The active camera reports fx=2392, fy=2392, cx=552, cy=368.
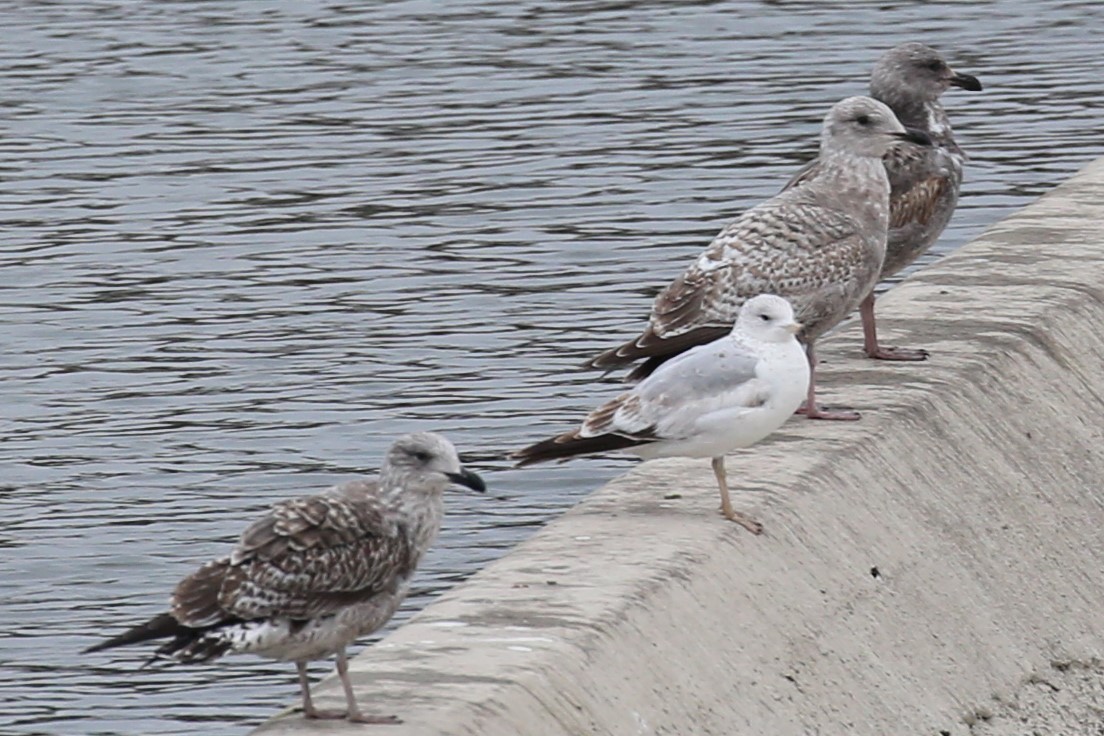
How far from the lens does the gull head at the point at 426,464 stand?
622cm

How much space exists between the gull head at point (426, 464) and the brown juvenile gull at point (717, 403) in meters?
1.04

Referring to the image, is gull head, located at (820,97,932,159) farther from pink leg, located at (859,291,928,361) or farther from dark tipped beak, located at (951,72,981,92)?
dark tipped beak, located at (951,72,981,92)

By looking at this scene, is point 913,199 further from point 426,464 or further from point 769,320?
point 426,464

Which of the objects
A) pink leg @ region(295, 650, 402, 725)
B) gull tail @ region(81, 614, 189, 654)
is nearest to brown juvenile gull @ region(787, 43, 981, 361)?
pink leg @ region(295, 650, 402, 725)

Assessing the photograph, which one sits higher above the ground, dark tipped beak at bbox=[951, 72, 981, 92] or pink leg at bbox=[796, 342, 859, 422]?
dark tipped beak at bbox=[951, 72, 981, 92]

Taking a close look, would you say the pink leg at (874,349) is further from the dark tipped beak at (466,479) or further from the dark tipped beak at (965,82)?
the dark tipped beak at (466,479)

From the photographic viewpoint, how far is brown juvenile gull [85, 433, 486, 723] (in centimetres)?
589

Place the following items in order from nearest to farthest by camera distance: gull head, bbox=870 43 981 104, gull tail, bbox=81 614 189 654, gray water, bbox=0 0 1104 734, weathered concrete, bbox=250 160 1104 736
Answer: gull tail, bbox=81 614 189 654 < weathered concrete, bbox=250 160 1104 736 < gull head, bbox=870 43 981 104 < gray water, bbox=0 0 1104 734

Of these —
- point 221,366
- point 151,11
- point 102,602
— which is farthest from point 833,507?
point 151,11

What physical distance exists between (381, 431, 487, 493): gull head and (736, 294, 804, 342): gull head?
1345mm

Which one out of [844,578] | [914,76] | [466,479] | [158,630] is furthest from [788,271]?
[158,630]

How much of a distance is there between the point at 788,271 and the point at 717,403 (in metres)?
1.32

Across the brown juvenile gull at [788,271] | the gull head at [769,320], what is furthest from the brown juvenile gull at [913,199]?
the gull head at [769,320]

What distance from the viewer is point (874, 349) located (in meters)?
9.34
